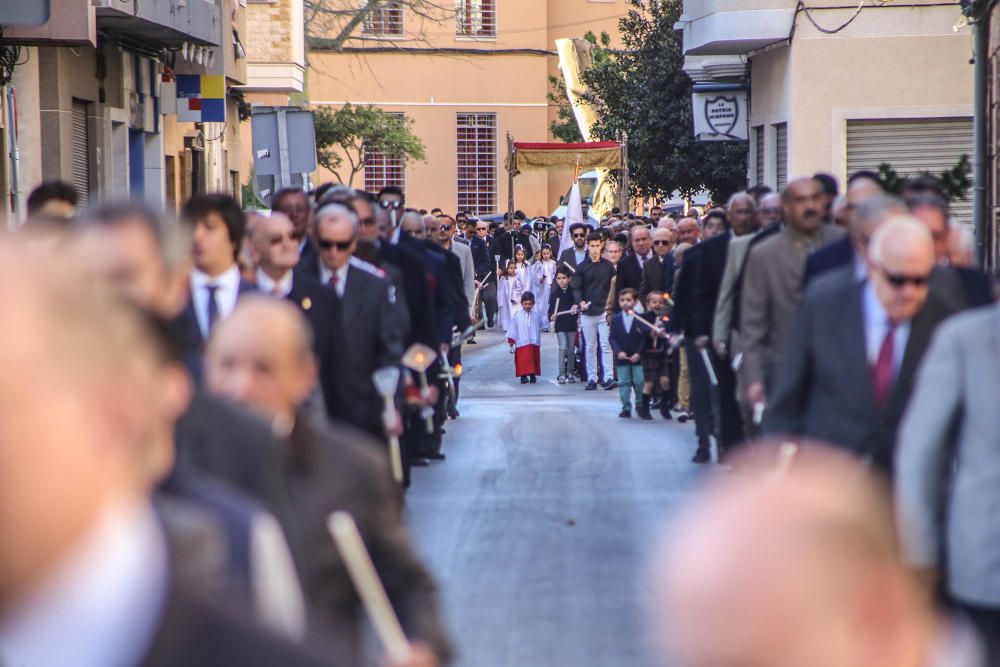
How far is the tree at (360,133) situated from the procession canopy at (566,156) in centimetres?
1220

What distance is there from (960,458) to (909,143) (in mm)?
19033

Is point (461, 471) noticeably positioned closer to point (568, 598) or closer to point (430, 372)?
point (430, 372)

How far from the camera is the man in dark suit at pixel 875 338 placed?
6.78 metres

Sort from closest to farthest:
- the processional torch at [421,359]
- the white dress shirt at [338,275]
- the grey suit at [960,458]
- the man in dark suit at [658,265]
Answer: the grey suit at [960,458] < the white dress shirt at [338,275] < the processional torch at [421,359] < the man in dark suit at [658,265]

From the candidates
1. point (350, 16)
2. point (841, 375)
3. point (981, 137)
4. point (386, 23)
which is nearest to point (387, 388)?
point (841, 375)

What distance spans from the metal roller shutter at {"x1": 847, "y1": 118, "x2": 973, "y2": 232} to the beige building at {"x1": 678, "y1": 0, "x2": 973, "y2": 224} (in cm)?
1

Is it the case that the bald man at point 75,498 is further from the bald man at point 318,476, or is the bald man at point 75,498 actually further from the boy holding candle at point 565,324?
the boy holding candle at point 565,324

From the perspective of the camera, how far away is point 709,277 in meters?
12.9

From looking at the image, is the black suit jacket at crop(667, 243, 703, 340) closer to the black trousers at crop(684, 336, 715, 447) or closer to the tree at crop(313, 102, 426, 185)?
the black trousers at crop(684, 336, 715, 447)

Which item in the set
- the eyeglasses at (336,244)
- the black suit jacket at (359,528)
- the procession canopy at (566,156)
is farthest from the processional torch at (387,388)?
the procession canopy at (566,156)

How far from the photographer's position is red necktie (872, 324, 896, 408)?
6816 millimetres

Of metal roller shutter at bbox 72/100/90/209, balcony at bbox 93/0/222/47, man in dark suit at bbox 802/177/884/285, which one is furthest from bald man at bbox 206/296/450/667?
metal roller shutter at bbox 72/100/90/209

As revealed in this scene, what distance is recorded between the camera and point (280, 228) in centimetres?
886

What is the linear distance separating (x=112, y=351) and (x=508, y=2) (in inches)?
2614
